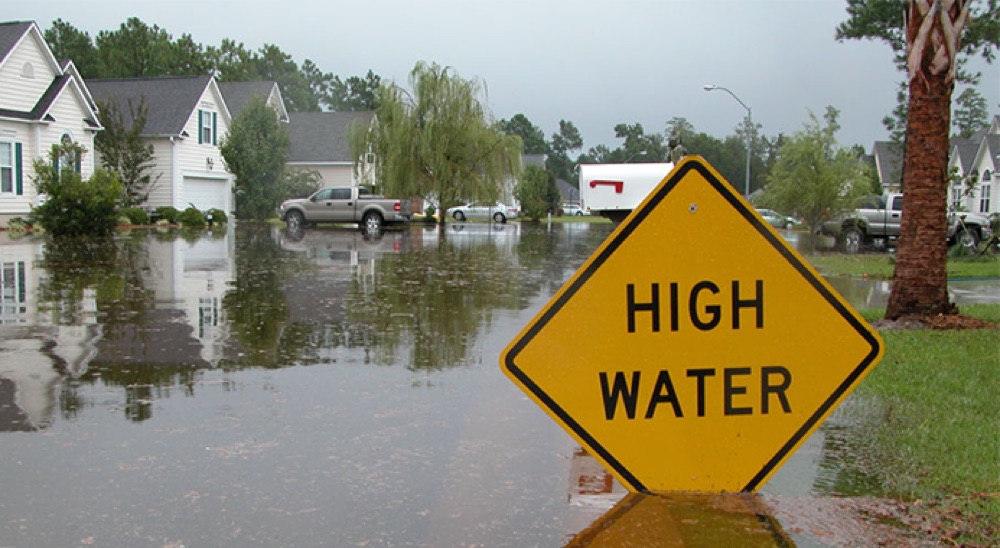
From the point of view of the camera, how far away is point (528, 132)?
465 ft

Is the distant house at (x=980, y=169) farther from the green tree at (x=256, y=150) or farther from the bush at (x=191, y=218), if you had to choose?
the bush at (x=191, y=218)

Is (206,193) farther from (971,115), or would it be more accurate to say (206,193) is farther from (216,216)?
(971,115)

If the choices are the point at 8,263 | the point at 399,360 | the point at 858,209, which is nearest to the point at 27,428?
the point at 399,360

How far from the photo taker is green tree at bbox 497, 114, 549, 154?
454 ft

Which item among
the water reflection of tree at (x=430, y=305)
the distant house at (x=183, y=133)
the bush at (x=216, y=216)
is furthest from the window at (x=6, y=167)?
the water reflection of tree at (x=430, y=305)

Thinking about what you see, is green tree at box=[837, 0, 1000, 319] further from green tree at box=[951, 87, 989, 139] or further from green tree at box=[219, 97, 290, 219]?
green tree at box=[951, 87, 989, 139]

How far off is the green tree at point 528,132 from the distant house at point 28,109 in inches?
4181

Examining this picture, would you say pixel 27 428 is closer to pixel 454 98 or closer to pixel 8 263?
pixel 8 263

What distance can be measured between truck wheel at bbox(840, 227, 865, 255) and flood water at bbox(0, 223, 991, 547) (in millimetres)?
19471

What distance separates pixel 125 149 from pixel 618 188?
35780mm

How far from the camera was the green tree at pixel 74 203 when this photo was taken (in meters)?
25.9

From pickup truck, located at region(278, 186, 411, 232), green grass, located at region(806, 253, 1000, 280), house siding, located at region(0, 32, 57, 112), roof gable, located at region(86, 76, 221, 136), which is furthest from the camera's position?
roof gable, located at region(86, 76, 221, 136)

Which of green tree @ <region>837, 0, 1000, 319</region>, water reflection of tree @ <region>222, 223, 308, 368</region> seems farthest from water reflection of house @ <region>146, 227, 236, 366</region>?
green tree @ <region>837, 0, 1000, 319</region>

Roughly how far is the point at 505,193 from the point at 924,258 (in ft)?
121
